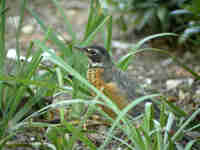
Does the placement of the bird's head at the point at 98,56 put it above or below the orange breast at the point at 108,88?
above

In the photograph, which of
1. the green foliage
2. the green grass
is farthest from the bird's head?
the green foliage

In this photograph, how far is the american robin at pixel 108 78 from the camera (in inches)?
172

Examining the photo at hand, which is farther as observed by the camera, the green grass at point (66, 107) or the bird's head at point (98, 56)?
the bird's head at point (98, 56)

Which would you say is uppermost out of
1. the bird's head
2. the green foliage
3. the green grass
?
the green foliage

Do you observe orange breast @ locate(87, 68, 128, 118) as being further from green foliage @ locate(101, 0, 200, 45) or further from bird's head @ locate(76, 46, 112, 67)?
green foliage @ locate(101, 0, 200, 45)

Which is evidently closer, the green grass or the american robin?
the green grass

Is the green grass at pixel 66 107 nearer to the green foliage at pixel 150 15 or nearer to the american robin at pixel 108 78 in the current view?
the american robin at pixel 108 78

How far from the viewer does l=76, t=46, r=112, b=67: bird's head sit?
4.43 meters

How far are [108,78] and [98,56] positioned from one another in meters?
0.32

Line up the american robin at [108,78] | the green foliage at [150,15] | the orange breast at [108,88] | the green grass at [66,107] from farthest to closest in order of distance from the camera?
the green foliage at [150,15] < the american robin at [108,78] < the orange breast at [108,88] < the green grass at [66,107]

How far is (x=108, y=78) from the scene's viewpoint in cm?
451

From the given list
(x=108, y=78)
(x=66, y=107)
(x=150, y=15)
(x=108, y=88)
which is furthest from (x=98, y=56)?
(x=150, y=15)

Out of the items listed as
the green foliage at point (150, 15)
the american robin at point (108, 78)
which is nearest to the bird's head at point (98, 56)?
the american robin at point (108, 78)

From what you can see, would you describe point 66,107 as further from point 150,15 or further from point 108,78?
point 150,15
